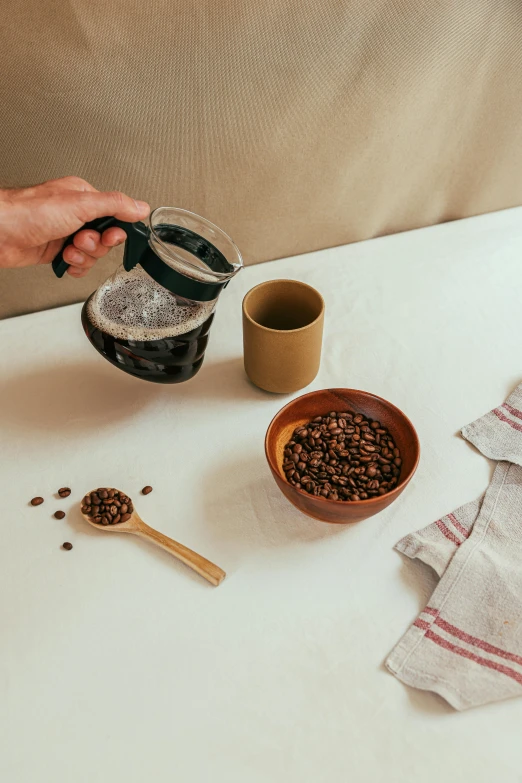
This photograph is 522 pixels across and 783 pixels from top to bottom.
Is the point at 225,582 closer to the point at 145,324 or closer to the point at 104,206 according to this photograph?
the point at 145,324

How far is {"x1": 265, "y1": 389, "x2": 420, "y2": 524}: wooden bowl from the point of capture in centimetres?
75

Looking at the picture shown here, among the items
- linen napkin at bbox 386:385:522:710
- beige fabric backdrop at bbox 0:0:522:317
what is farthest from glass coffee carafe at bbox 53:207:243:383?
linen napkin at bbox 386:385:522:710

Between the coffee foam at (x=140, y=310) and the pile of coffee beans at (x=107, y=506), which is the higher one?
the coffee foam at (x=140, y=310)

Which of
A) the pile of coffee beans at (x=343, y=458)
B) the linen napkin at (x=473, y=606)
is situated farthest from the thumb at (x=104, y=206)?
the linen napkin at (x=473, y=606)

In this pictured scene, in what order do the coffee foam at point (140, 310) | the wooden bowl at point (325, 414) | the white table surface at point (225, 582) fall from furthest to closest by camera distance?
the coffee foam at point (140, 310) < the wooden bowl at point (325, 414) < the white table surface at point (225, 582)

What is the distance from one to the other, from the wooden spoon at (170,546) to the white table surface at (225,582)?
1 cm

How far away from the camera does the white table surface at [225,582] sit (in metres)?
0.65

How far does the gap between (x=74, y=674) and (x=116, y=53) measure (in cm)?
83

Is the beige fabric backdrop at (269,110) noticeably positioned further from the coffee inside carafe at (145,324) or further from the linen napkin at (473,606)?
the linen napkin at (473,606)

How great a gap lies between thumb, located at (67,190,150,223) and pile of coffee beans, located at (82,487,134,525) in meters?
0.34

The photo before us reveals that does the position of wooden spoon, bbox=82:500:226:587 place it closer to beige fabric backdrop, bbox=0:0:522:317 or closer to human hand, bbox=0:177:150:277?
human hand, bbox=0:177:150:277

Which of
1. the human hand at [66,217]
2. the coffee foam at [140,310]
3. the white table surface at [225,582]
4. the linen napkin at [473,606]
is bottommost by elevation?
the white table surface at [225,582]

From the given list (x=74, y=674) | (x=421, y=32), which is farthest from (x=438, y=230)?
(x=74, y=674)

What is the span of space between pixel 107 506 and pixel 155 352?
0.67ft
